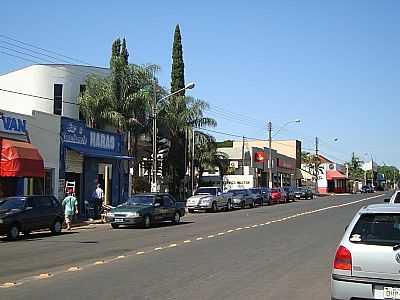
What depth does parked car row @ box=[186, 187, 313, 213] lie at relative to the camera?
39.8m

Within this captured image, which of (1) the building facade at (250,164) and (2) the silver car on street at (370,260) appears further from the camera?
(1) the building facade at (250,164)

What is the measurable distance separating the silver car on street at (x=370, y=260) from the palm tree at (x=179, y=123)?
1613 inches

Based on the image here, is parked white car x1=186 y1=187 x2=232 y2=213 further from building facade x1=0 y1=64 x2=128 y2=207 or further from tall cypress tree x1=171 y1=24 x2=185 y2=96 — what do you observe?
tall cypress tree x1=171 y1=24 x2=185 y2=96

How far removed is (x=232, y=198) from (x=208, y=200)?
494 cm

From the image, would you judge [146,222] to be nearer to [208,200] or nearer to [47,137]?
[47,137]

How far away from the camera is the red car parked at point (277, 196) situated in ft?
186

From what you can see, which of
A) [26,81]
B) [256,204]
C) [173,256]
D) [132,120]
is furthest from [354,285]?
[256,204]

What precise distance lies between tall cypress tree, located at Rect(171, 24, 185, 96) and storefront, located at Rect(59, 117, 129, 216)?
577 inches

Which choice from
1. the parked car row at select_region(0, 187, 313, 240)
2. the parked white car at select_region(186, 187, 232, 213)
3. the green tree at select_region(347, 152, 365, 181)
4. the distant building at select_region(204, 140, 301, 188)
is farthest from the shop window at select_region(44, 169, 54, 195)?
the green tree at select_region(347, 152, 365, 181)

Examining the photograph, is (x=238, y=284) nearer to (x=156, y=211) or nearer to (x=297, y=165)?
(x=156, y=211)

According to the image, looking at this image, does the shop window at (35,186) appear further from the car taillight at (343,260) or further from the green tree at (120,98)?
the car taillight at (343,260)

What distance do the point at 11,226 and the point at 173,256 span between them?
832 cm

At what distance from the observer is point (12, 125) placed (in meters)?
28.7

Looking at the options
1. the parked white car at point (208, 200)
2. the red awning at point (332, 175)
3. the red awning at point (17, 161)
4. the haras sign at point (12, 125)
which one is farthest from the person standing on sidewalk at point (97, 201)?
the red awning at point (332, 175)
